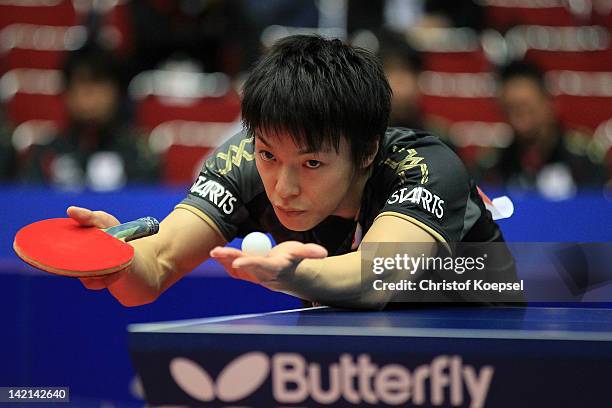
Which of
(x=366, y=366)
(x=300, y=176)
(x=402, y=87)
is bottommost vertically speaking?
(x=366, y=366)

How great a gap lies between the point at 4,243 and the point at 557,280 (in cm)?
169

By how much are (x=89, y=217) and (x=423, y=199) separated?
0.66 meters

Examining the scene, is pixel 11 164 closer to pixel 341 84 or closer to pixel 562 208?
pixel 562 208

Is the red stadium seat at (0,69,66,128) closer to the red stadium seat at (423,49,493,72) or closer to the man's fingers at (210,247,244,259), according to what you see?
the red stadium seat at (423,49,493,72)

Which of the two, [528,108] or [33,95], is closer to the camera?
[528,108]

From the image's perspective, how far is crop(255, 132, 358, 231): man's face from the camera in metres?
1.68

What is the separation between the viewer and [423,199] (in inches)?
69.7

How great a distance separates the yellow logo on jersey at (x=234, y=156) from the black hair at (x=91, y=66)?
229 cm

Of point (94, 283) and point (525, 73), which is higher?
point (525, 73)

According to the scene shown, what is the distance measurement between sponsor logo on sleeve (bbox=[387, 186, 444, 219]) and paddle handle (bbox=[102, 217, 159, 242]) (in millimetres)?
487

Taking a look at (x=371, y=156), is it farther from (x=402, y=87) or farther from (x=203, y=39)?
(x=203, y=39)

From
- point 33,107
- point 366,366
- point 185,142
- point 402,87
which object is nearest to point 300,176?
point 366,366

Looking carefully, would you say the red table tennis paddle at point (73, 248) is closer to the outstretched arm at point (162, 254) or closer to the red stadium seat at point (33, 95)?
the outstretched arm at point (162, 254)

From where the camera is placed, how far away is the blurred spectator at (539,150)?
3.99 m
